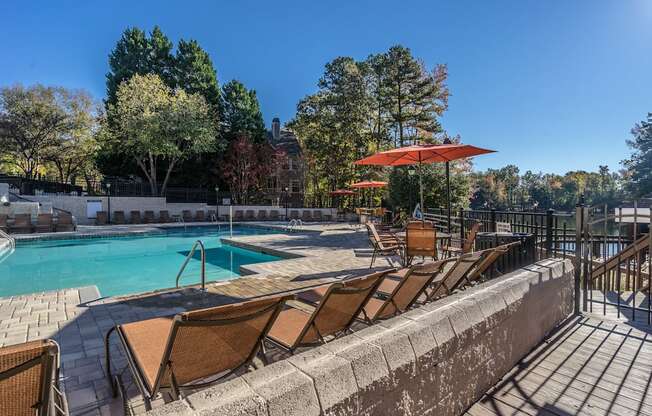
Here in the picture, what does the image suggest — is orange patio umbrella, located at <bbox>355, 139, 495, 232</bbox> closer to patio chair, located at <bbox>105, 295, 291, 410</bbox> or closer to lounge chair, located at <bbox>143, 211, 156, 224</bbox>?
patio chair, located at <bbox>105, 295, 291, 410</bbox>

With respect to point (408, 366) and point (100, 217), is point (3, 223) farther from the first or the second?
point (408, 366)

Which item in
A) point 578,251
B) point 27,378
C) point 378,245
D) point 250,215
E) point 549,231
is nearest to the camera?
point 27,378

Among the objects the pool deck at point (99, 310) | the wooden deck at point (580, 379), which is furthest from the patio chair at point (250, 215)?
the wooden deck at point (580, 379)

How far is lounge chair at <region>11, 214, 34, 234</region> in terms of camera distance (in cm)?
1331

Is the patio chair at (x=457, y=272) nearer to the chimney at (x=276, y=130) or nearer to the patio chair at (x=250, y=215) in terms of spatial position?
the patio chair at (x=250, y=215)

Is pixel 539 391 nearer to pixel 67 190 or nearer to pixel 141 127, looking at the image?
pixel 141 127

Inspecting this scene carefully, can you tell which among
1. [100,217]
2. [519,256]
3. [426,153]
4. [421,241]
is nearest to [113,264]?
[421,241]

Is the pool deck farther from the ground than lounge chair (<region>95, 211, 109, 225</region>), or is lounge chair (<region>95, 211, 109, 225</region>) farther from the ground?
lounge chair (<region>95, 211, 109, 225</region>)

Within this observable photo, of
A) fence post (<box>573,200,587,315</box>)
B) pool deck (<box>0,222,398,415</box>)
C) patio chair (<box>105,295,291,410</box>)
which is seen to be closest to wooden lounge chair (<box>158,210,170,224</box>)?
pool deck (<box>0,222,398,415</box>)

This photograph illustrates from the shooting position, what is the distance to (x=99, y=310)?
13.1 feet

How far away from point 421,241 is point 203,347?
4565mm

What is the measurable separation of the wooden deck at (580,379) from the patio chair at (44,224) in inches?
659

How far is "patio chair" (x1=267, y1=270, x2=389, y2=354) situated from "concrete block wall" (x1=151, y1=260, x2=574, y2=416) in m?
0.37

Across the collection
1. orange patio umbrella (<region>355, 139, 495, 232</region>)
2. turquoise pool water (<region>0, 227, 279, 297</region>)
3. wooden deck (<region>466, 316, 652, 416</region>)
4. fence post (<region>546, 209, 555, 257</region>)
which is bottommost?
turquoise pool water (<region>0, 227, 279, 297</region>)
